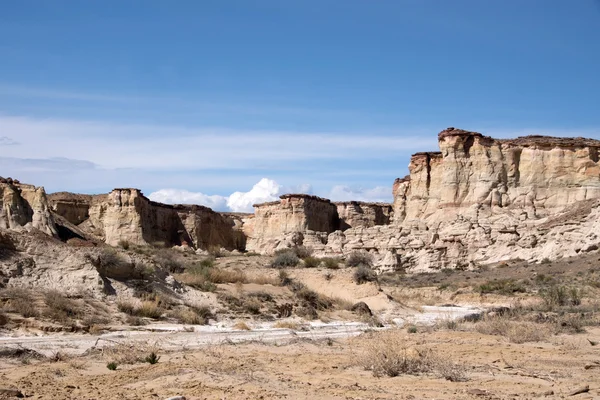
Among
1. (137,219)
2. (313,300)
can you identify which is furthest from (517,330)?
(137,219)

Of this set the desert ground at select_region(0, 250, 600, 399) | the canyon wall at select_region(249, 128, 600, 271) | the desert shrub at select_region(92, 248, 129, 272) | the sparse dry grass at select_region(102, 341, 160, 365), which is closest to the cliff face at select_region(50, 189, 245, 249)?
the canyon wall at select_region(249, 128, 600, 271)

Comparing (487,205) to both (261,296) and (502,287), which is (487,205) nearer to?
(502,287)

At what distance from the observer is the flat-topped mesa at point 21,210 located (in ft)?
132

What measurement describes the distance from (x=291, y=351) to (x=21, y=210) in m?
32.8

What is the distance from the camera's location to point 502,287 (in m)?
34.3

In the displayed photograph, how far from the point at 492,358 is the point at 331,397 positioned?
4.83 meters

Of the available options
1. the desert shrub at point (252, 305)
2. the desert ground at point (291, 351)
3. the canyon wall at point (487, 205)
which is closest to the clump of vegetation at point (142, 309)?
the desert ground at point (291, 351)

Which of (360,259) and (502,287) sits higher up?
(360,259)

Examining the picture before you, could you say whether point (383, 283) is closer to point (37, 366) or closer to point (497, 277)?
point (497, 277)

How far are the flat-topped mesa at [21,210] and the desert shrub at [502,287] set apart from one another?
24.3 m

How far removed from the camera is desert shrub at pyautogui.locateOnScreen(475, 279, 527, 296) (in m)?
33.1

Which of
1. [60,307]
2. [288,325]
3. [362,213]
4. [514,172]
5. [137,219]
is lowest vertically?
[288,325]

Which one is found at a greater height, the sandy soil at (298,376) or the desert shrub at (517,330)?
the desert shrub at (517,330)

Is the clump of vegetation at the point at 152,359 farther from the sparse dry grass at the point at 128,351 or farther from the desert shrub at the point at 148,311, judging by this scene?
the desert shrub at the point at 148,311
